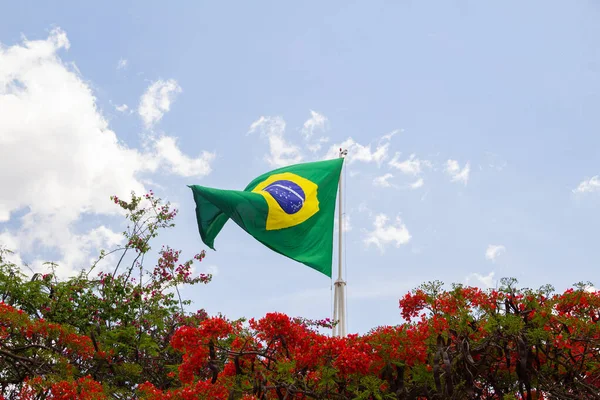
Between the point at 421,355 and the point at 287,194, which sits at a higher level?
the point at 287,194

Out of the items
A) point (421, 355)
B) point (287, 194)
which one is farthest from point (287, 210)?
point (421, 355)

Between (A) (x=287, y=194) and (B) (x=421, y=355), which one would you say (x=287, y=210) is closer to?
(A) (x=287, y=194)

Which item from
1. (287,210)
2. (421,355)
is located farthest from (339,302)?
(421,355)

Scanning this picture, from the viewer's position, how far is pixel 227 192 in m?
10.7

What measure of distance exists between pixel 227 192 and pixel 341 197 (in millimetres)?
2857

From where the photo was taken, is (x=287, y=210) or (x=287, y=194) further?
(x=287, y=194)

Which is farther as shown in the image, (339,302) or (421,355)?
(339,302)

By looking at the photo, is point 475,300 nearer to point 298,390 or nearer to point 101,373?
point 298,390

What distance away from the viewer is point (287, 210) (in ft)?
37.3

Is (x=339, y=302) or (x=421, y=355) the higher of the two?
(x=339, y=302)

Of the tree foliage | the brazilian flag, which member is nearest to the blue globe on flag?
the brazilian flag

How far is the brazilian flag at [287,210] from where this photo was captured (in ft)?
35.8

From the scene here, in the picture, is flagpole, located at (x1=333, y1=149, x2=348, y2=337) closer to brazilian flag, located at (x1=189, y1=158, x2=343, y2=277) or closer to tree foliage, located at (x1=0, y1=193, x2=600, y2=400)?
brazilian flag, located at (x1=189, y1=158, x2=343, y2=277)

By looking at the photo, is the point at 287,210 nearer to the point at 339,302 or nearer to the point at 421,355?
the point at 339,302
